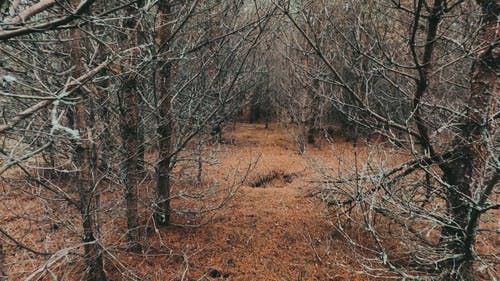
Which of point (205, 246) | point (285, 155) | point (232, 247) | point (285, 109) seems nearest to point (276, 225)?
point (232, 247)

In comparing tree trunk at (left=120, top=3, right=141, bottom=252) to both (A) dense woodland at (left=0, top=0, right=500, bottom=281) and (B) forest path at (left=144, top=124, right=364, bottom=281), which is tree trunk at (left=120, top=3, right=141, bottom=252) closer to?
(A) dense woodland at (left=0, top=0, right=500, bottom=281)

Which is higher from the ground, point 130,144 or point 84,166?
point 130,144

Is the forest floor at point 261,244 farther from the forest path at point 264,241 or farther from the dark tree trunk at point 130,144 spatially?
the dark tree trunk at point 130,144

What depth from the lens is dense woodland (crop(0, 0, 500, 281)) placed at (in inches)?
107

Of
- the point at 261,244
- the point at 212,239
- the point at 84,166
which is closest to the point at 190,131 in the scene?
the point at 212,239

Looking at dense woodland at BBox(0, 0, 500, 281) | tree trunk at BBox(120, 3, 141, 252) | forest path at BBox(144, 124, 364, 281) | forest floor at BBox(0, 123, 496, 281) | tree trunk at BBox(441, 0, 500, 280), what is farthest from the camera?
forest path at BBox(144, 124, 364, 281)

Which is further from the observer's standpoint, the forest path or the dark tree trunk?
the forest path

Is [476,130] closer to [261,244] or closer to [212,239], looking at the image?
[261,244]

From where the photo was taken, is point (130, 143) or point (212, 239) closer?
point (130, 143)

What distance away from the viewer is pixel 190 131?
573 centimetres

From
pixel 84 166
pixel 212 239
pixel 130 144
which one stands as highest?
pixel 130 144

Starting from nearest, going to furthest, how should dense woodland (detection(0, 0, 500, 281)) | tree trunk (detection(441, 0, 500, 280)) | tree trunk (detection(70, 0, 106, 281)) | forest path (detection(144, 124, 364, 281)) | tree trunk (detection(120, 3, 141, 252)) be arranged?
dense woodland (detection(0, 0, 500, 281)) → tree trunk (detection(441, 0, 500, 280)) → tree trunk (detection(70, 0, 106, 281)) → tree trunk (detection(120, 3, 141, 252)) → forest path (detection(144, 124, 364, 281))

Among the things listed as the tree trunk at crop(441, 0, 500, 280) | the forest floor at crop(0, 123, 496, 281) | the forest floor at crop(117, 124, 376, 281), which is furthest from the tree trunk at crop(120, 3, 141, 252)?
the tree trunk at crop(441, 0, 500, 280)

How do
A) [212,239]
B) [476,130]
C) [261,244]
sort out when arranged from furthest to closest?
[212,239]
[261,244]
[476,130]
